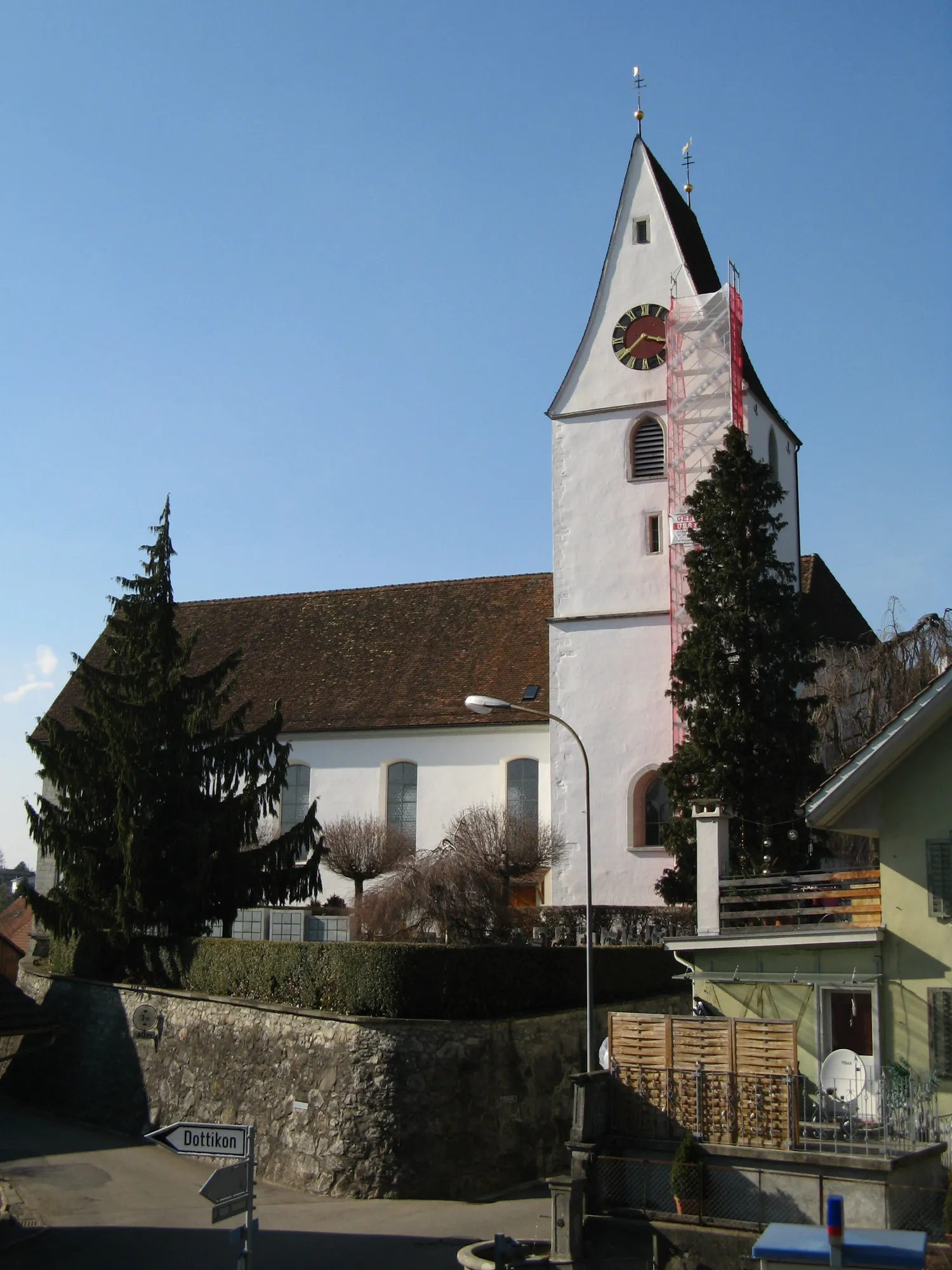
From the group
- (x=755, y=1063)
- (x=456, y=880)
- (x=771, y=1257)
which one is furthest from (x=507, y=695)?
(x=771, y=1257)

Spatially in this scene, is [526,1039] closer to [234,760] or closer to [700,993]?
[700,993]

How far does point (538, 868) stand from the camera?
31.8 m

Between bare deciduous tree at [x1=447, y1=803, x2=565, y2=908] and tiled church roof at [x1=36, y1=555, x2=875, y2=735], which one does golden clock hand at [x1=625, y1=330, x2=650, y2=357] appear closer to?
tiled church roof at [x1=36, y1=555, x2=875, y2=735]

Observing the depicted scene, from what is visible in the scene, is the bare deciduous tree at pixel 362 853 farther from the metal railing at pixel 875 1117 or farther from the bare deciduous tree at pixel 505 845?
the metal railing at pixel 875 1117

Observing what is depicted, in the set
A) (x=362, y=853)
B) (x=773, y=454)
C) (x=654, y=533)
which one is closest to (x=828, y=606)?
(x=773, y=454)

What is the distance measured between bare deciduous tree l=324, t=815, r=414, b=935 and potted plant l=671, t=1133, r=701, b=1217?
56.8 feet

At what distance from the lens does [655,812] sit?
3228 centimetres

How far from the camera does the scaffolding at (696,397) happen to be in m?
32.4

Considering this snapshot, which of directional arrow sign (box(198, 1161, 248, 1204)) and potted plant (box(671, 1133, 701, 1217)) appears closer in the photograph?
directional arrow sign (box(198, 1161, 248, 1204))

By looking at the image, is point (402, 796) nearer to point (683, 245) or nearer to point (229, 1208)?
point (683, 245)

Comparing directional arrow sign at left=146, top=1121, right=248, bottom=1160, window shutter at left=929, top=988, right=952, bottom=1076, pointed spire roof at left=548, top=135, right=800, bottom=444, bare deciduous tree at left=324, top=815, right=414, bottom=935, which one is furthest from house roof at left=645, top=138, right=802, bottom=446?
directional arrow sign at left=146, top=1121, right=248, bottom=1160

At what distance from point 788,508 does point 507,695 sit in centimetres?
830

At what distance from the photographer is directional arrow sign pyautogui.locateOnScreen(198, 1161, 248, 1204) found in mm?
11500

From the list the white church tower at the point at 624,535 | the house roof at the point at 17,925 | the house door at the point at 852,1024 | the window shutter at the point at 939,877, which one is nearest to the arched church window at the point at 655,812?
the white church tower at the point at 624,535
